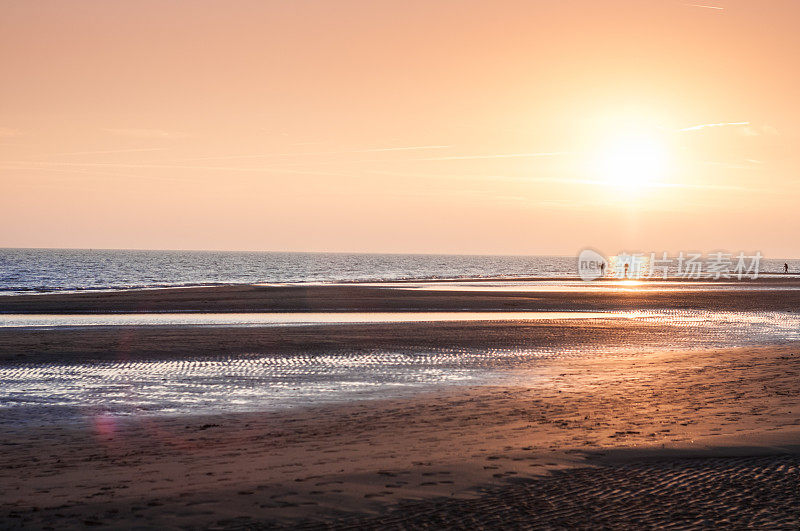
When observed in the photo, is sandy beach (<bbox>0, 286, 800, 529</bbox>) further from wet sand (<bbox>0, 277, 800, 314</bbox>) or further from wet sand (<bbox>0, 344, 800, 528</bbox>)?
wet sand (<bbox>0, 277, 800, 314</bbox>)

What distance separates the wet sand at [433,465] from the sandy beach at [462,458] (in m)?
0.03

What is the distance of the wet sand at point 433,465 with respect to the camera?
737cm

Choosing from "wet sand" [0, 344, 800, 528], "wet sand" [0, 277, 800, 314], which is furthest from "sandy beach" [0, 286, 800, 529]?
"wet sand" [0, 277, 800, 314]

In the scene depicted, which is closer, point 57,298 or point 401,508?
point 401,508

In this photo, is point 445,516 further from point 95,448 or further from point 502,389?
point 502,389

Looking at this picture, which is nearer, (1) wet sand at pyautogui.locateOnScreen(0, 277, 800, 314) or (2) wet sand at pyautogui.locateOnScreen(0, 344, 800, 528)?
(2) wet sand at pyautogui.locateOnScreen(0, 344, 800, 528)

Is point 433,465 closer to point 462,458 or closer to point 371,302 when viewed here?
point 462,458

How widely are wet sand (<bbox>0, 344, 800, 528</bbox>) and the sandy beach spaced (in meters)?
0.03

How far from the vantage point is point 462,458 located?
31.1ft

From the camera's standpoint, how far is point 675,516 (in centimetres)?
721

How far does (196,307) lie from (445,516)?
34.9m

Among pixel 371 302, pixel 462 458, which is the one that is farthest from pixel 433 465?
pixel 371 302

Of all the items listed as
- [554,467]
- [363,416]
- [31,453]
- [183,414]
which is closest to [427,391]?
[363,416]

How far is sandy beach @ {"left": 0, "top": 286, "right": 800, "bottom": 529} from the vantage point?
7.39 meters
